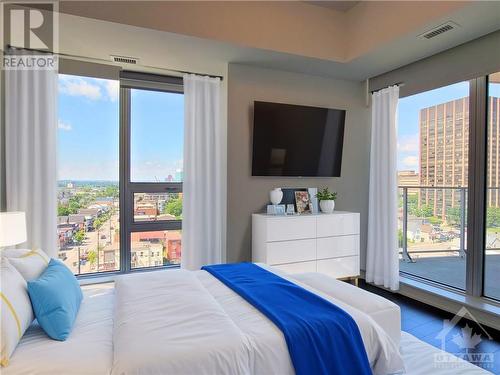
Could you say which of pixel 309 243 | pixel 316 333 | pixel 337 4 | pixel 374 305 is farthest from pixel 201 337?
pixel 337 4

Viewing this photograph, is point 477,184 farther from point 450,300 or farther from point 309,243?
point 309,243

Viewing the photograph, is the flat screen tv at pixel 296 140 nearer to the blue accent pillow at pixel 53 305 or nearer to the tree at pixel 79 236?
the tree at pixel 79 236

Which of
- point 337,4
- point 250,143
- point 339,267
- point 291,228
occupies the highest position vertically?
point 337,4

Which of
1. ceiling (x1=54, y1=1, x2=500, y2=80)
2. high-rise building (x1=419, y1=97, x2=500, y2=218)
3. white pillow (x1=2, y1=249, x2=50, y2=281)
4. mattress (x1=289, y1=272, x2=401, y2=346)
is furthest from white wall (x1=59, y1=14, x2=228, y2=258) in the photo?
high-rise building (x1=419, y1=97, x2=500, y2=218)

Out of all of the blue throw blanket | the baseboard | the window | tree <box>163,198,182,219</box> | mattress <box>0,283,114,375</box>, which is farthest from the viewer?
tree <box>163,198,182,219</box>

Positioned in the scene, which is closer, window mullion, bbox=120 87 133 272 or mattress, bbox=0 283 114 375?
mattress, bbox=0 283 114 375

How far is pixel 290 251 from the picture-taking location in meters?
3.66

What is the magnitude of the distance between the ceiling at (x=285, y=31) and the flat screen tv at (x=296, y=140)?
550mm

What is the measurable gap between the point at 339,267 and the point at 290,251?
76 centimetres

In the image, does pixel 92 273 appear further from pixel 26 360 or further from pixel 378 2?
pixel 378 2

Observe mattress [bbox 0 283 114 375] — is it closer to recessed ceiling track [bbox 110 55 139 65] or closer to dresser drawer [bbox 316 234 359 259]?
dresser drawer [bbox 316 234 359 259]

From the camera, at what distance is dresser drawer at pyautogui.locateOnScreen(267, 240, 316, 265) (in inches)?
141

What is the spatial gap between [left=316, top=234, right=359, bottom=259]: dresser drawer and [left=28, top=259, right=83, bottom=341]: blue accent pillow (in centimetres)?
275

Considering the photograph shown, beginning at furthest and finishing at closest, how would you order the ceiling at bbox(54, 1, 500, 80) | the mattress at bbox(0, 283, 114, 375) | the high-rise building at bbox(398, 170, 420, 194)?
the high-rise building at bbox(398, 170, 420, 194) < the ceiling at bbox(54, 1, 500, 80) < the mattress at bbox(0, 283, 114, 375)
